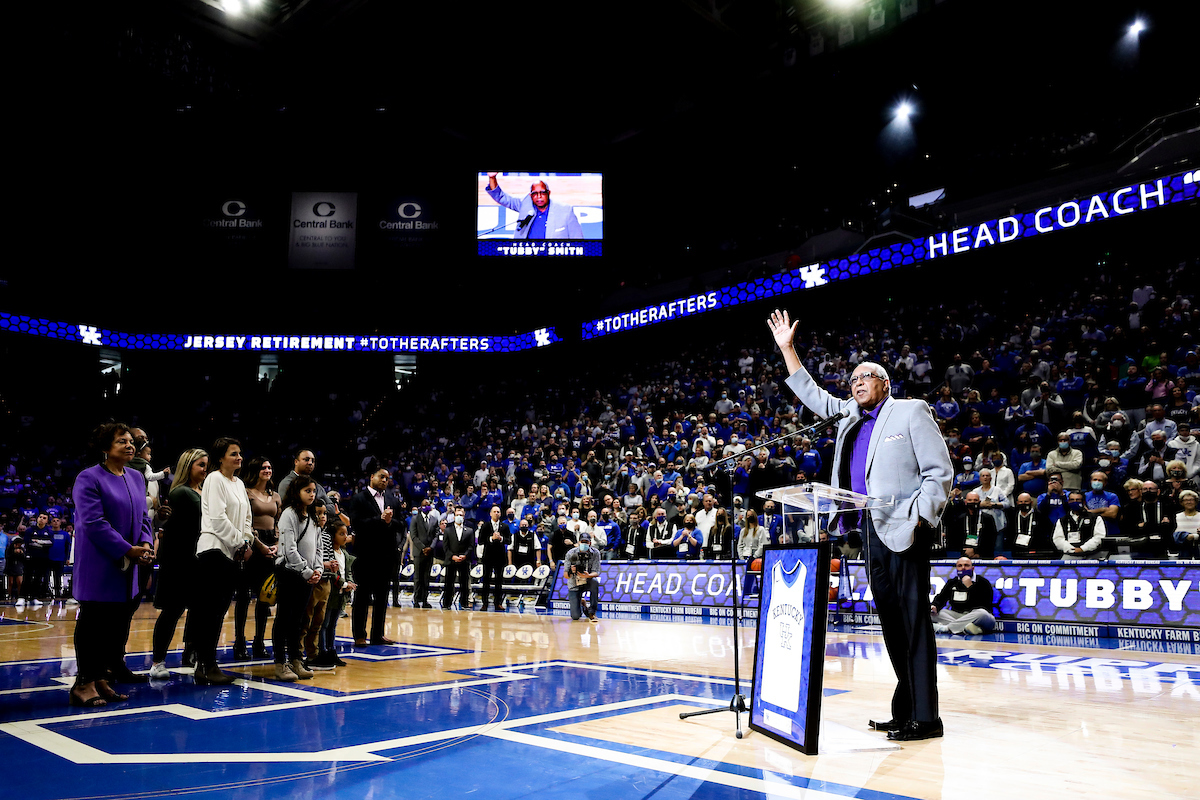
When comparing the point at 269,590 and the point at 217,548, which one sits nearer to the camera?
the point at 217,548

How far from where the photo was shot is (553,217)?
23.9 metres

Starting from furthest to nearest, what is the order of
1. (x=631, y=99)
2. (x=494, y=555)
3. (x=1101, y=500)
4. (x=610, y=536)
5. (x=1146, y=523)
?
(x=631, y=99) < (x=610, y=536) < (x=494, y=555) < (x=1101, y=500) < (x=1146, y=523)

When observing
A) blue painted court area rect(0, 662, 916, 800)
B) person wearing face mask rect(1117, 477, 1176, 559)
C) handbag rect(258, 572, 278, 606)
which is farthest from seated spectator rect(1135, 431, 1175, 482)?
handbag rect(258, 572, 278, 606)

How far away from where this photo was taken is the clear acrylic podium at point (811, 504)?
347cm

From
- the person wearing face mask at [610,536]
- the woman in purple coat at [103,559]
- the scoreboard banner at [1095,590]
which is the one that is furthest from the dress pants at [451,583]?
the woman in purple coat at [103,559]

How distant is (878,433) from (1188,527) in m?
7.37

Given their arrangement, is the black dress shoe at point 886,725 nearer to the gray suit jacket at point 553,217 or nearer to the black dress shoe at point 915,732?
the black dress shoe at point 915,732

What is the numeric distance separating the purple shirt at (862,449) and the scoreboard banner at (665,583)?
757cm

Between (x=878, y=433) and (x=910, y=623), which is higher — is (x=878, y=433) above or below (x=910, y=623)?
above

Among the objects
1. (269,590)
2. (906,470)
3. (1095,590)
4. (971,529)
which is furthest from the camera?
(971,529)

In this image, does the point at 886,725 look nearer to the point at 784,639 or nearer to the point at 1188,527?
the point at 784,639

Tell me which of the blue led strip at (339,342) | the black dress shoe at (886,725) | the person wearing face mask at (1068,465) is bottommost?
the black dress shoe at (886,725)

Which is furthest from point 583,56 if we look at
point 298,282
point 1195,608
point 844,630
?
point 1195,608

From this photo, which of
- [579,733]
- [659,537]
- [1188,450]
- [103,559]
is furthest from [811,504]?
[659,537]
